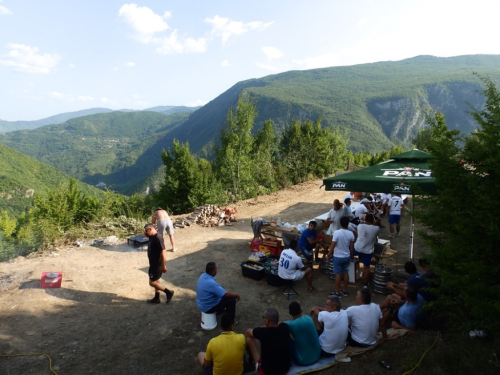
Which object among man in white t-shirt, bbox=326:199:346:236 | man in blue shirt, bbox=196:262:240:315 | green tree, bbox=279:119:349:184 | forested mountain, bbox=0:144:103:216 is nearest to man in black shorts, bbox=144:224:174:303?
man in blue shirt, bbox=196:262:240:315

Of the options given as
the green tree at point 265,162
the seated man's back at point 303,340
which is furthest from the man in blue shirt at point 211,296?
the green tree at point 265,162

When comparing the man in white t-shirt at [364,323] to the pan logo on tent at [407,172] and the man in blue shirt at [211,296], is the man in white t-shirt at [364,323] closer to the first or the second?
the man in blue shirt at [211,296]

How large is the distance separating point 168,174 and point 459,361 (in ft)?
78.8

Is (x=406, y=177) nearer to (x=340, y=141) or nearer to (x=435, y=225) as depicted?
(x=435, y=225)

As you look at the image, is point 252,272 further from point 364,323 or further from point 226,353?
point 226,353

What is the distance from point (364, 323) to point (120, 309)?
4769 mm

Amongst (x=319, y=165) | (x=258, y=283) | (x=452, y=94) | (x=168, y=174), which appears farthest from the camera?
(x=452, y=94)

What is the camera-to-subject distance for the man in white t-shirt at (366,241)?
21.3ft

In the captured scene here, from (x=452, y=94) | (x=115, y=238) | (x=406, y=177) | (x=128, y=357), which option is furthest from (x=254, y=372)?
(x=452, y=94)

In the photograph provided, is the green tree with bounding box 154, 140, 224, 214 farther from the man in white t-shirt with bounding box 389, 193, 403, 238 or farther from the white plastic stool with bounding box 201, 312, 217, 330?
the white plastic stool with bounding box 201, 312, 217, 330

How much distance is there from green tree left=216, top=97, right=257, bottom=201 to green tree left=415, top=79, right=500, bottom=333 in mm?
18216

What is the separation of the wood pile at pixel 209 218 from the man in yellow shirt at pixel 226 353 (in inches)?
341

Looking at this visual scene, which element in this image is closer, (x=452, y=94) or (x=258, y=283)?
(x=258, y=283)

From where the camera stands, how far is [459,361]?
3711mm
